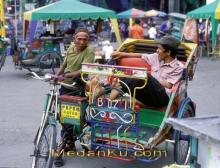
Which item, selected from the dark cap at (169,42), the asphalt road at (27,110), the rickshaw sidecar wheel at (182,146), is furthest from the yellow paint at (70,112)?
the dark cap at (169,42)

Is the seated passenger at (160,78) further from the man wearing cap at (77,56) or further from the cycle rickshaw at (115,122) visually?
the man wearing cap at (77,56)

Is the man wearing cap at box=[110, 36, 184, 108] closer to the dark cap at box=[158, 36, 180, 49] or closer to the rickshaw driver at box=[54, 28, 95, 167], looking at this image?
the dark cap at box=[158, 36, 180, 49]

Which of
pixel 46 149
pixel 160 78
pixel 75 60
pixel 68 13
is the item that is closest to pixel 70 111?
pixel 46 149

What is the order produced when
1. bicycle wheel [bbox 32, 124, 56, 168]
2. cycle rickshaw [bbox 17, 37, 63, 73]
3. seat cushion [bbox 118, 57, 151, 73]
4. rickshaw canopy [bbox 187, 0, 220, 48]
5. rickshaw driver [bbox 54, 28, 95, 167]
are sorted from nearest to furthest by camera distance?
1. bicycle wheel [bbox 32, 124, 56, 168]
2. rickshaw driver [bbox 54, 28, 95, 167]
3. seat cushion [bbox 118, 57, 151, 73]
4. cycle rickshaw [bbox 17, 37, 63, 73]
5. rickshaw canopy [bbox 187, 0, 220, 48]

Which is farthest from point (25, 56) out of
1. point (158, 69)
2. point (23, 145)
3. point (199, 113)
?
point (158, 69)

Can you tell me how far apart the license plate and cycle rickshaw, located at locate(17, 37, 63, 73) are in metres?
8.28

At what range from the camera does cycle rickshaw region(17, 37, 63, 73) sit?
1377 centimetres

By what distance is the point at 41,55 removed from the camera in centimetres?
1379

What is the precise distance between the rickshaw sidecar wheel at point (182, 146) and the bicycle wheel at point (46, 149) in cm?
129

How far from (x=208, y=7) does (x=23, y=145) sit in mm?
12648

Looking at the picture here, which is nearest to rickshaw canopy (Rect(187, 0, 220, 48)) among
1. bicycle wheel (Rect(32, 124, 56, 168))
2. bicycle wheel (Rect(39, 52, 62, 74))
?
bicycle wheel (Rect(39, 52, 62, 74))

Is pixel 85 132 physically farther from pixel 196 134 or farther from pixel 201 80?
pixel 201 80

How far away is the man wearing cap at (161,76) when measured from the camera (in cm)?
530

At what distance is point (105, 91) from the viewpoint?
5.41 m
